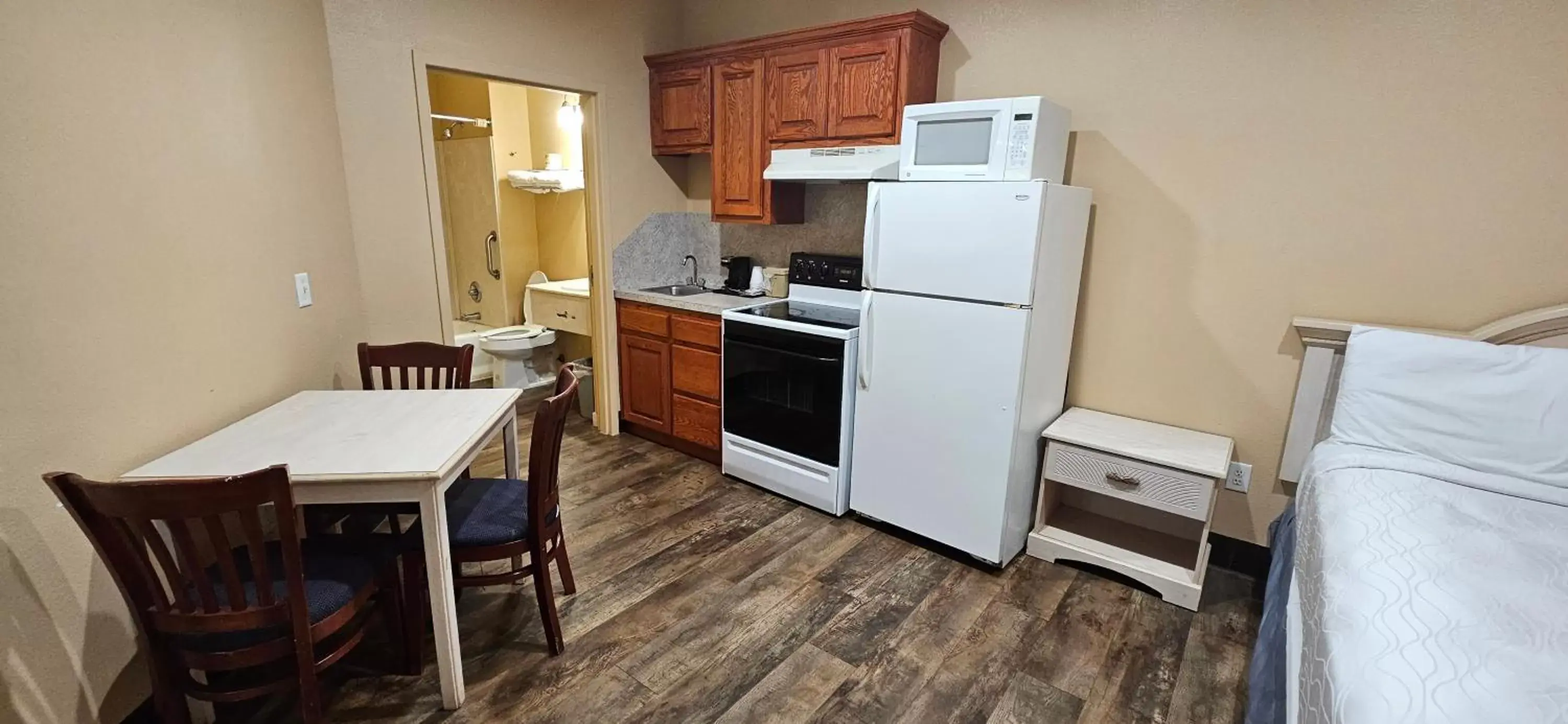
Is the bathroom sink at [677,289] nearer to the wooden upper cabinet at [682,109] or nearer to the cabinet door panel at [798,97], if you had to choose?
the wooden upper cabinet at [682,109]

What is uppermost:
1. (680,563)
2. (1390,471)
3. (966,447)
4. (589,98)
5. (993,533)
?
(589,98)

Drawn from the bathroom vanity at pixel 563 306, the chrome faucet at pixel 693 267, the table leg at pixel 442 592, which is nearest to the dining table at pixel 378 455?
the table leg at pixel 442 592

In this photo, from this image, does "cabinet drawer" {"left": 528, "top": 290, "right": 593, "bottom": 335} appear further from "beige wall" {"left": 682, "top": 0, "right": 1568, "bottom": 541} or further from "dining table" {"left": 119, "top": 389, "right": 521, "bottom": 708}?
"beige wall" {"left": 682, "top": 0, "right": 1568, "bottom": 541}

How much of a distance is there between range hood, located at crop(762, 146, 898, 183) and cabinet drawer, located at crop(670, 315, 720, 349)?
2.59ft

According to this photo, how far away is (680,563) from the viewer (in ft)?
8.59

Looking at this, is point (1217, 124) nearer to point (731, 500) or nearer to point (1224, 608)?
point (1224, 608)

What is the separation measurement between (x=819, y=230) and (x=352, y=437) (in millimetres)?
2406

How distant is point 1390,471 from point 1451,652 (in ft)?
3.11

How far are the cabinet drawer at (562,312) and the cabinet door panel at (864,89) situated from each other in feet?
6.69

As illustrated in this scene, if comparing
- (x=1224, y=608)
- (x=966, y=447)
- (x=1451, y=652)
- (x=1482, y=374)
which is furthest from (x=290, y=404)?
(x=1482, y=374)

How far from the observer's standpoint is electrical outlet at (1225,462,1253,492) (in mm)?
2545

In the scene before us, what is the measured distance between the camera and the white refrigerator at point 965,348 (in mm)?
2336

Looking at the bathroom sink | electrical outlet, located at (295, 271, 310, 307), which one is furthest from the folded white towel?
electrical outlet, located at (295, 271, 310, 307)

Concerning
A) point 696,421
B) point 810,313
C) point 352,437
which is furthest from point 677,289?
point 352,437
